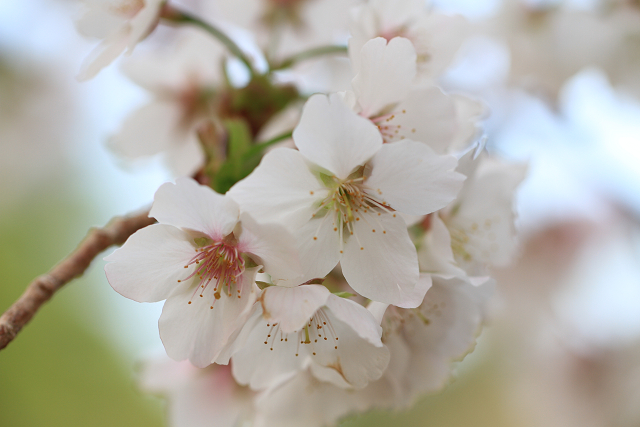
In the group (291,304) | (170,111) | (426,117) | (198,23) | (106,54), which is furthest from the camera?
(170,111)

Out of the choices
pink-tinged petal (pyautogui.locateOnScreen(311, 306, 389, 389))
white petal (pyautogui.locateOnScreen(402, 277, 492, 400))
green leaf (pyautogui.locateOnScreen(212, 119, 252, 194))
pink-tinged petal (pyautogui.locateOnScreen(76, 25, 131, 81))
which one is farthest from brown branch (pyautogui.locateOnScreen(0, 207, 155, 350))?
white petal (pyautogui.locateOnScreen(402, 277, 492, 400))

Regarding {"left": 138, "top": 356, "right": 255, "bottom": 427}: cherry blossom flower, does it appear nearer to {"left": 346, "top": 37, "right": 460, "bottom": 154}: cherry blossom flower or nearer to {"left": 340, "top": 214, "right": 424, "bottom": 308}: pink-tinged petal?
{"left": 340, "top": 214, "right": 424, "bottom": 308}: pink-tinged petal

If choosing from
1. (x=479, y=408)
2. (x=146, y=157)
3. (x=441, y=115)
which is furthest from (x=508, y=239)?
(x=479, y=408)

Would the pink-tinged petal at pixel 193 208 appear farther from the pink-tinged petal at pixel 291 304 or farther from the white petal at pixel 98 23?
the white petal at pixel 98 23

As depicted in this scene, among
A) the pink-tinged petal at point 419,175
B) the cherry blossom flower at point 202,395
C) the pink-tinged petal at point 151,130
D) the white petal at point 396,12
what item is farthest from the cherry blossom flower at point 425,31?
the cherry blossom flower at point 202,395

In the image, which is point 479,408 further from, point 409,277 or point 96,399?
point 409,277

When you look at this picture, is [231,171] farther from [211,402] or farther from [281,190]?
[211,402]

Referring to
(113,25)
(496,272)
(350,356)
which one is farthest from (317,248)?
(496,272)
